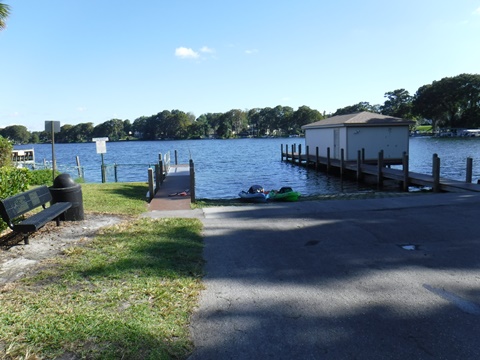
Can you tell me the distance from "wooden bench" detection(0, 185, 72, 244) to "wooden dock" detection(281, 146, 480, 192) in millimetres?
13657

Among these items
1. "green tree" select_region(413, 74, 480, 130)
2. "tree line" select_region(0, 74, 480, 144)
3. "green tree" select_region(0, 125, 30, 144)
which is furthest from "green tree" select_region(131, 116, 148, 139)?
"green tree" select_region(413, 74, 480, 130)

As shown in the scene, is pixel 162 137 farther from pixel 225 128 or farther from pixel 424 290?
pixel 424 290

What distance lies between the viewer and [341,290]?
16.3ft

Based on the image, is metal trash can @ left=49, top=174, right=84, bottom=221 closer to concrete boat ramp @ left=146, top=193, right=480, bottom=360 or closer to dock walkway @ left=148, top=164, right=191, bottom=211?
dock walkway @ left=148, top=164, right=191, bottom=211

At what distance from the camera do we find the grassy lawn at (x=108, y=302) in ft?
11.6

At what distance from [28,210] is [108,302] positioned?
4069 millimetres

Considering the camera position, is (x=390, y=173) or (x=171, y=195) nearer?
(x=171, y=195)

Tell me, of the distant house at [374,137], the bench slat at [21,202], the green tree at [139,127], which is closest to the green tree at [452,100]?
the distant house at [374,137]

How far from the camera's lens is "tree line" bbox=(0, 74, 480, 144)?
100875 mm

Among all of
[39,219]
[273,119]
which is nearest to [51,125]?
[39,219]

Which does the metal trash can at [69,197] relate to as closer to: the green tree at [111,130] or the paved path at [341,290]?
the paved path at [341,290]

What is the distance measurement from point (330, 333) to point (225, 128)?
167m

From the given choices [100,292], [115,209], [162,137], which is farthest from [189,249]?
[162,137]

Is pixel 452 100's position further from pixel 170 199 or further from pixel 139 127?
pixel 139 127
